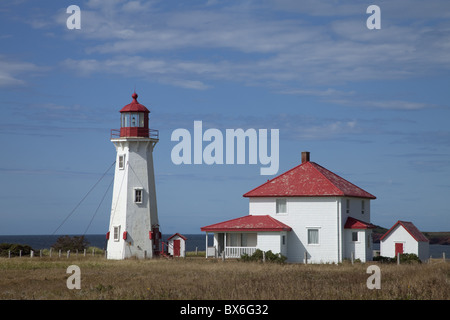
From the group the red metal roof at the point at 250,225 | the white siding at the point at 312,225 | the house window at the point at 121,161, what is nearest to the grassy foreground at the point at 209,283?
the red metal roof at the point at 250,225

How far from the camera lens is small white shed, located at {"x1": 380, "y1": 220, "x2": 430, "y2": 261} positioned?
47.9m

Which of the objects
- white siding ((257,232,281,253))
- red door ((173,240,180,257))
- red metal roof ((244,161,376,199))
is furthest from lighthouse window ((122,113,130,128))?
white siding ((257,232,281,253))

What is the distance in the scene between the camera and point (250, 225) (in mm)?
47219

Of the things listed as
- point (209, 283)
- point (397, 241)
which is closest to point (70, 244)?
point (397, 241)

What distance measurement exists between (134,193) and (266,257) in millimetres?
10315

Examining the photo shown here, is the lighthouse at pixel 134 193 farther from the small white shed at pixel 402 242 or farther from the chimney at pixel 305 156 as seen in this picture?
the small white shed at pixel 402 242

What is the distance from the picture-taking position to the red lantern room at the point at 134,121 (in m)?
49.1

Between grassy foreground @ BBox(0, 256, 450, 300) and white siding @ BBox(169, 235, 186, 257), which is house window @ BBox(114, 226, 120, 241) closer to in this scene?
white siding @ BBox(169, 235, 186, 257)

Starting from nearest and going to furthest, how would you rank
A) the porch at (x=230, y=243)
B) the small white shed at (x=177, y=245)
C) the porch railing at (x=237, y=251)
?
the porch railing at (x=237, y=251), the porch at (x=230, y=243), the small white shed at (x=177, y=245)

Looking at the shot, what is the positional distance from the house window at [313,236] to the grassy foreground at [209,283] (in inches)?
303

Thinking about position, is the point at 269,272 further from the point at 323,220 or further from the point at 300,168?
the point at 300,168

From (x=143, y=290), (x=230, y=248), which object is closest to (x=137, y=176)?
(x=230, y=248)

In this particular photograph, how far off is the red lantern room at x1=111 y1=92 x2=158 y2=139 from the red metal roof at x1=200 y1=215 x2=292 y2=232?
786 centimetres
